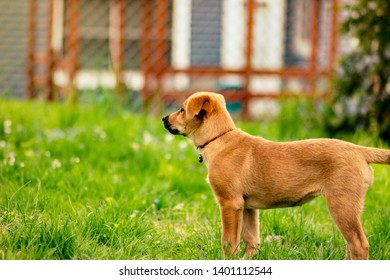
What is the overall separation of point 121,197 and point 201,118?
Result: 4.34ft

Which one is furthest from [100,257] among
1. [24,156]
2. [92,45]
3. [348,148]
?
[92,45]

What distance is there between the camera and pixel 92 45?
54.6 feet

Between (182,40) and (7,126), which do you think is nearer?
(7,126)

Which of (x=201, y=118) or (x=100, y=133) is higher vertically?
(x=201, y=118)

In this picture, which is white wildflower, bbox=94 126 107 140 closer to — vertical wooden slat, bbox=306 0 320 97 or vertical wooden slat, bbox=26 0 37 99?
vertical wooden slat, bbox=306 0 320 97

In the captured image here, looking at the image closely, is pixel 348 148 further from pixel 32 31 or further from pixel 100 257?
pixel 32 31

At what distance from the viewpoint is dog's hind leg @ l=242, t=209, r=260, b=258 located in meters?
4.18

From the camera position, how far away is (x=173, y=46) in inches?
601

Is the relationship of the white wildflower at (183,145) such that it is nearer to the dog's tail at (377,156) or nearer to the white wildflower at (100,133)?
the white wildflower at (100,133)

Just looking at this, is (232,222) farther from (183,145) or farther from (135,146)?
(183,145)

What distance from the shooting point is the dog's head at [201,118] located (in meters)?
4.14

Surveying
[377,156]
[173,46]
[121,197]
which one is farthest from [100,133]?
[173,46]

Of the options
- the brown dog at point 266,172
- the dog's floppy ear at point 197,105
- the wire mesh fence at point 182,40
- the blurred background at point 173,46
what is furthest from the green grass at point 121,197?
the wire mesh fence at point 182,40

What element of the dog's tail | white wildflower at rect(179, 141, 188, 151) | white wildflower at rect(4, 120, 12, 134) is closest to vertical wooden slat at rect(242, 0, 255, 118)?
white wildflower at rect(179, 141, 188, 151)
